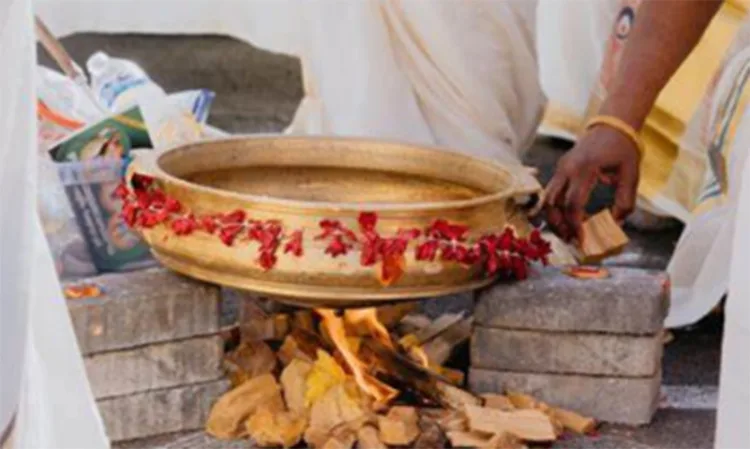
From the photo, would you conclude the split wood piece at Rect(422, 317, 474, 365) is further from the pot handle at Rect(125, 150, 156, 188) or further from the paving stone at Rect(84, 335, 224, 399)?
the pot handle at Rect(125, 150, 156, 188)

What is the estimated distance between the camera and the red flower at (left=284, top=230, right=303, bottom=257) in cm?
237

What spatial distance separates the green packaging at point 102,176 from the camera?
3.00 m

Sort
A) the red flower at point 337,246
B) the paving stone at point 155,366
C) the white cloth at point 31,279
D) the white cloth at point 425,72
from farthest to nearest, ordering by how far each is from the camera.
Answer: the white cloth at point 425,72 → the paving stone at point 155,366 → the red flower at point 337,246 → the white cloth at point 31,279

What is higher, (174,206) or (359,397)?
(174,206)

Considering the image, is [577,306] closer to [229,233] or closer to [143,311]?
[229,233]

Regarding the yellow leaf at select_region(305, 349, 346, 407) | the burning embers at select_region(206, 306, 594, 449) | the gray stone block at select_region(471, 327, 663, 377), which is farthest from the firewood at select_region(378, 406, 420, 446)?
the gray stone block at select_region(471, 327, 663, 377)

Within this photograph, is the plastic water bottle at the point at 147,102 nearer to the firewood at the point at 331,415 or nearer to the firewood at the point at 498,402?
the firewood at the point at 331,415

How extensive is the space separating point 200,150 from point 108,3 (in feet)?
5.71

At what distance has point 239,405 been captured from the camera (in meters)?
2.51

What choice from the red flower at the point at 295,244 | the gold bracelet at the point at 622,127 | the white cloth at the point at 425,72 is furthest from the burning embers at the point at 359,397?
the white cloth at the point at 425,72

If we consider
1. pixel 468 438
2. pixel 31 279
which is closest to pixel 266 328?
pixel 468 438

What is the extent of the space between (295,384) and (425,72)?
1188mm

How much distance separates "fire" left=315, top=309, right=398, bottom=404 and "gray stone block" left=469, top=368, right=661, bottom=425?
18cm

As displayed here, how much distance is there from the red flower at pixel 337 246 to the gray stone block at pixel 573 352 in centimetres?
34
